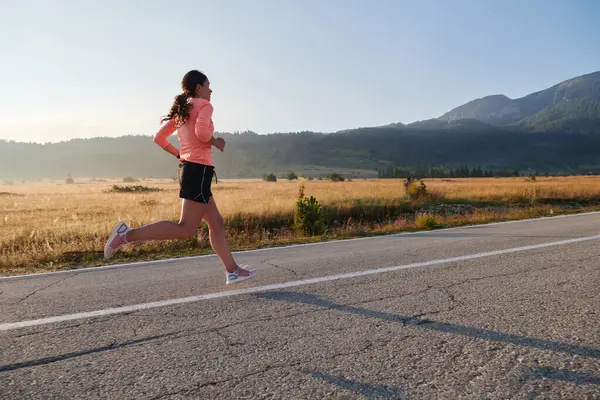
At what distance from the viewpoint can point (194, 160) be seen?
4.09 meters

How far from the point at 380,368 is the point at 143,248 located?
648 cm

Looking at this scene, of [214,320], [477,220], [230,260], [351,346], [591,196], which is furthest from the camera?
[591,196]

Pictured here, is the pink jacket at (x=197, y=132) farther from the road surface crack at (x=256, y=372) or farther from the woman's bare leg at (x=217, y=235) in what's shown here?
the road surface crack at (x=256, y=372)

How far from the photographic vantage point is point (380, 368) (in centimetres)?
238

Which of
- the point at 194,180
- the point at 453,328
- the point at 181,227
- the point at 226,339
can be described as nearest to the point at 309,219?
the point at 181,227

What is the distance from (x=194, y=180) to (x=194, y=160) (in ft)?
0.63

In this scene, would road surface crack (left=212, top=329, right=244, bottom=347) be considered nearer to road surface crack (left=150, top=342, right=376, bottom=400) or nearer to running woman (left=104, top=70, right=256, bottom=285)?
road surface crack (left=150, top=342, right=376, bottom=400)

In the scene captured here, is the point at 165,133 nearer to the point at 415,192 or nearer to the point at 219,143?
the point at 219,143

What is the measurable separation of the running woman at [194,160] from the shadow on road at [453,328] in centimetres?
98

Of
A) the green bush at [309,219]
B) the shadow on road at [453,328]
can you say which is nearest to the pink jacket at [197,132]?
the shadow on road at [453,328]

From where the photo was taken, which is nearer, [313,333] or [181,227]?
[313,333]

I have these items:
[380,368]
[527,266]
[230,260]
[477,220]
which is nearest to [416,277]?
[527,266]

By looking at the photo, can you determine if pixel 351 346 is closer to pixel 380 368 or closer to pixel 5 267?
pixel 380 368

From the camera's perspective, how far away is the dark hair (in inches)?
160
